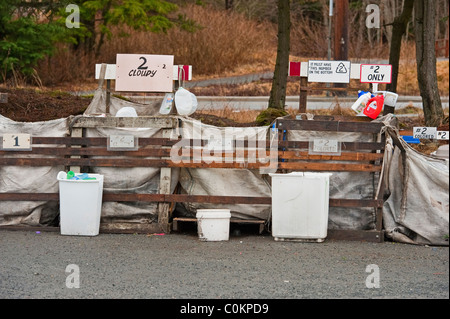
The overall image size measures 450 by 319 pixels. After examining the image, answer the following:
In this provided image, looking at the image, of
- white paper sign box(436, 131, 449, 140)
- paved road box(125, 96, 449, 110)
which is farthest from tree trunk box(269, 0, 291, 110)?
paved road box(125, 96, 449, 110)

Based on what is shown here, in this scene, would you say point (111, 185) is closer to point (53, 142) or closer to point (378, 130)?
point (53, 142)

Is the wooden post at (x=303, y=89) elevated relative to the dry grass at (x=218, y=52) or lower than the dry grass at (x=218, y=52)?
lower

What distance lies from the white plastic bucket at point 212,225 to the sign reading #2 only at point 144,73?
1933 millimetres

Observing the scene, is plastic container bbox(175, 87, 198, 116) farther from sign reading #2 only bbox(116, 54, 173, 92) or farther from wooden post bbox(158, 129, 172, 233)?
wooden post bbox(158, 129, 172, 233)

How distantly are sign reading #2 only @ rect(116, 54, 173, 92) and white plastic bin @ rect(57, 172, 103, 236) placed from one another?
1.56 m

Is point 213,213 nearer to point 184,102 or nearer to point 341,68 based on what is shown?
point 184,102

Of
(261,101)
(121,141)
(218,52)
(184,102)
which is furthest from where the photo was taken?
(218,52)

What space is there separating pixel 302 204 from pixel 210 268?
65.5 inches

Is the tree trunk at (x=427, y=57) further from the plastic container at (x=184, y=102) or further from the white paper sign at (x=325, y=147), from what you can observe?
the plastic container at (x=184, y=102)

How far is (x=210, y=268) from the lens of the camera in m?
7.31

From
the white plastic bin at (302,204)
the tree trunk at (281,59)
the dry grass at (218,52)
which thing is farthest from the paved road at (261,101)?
the white plastic bin at (302,204)

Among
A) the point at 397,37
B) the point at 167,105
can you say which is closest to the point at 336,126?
the point at 167,105

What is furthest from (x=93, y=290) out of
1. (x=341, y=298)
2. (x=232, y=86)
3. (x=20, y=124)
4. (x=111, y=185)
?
(x=232, y=86)

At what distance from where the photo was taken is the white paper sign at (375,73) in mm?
9805
